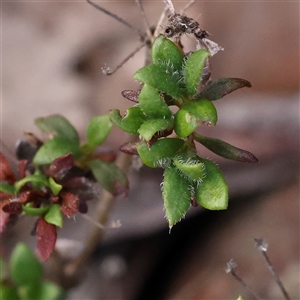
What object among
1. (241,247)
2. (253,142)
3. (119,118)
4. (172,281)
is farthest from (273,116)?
(119,118)

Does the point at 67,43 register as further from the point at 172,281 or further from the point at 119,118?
the point at 119,118

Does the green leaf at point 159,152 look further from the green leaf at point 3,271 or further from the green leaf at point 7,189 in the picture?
the green leaf at point 3,271

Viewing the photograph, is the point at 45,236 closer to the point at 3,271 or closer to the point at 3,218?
the point at 3,218

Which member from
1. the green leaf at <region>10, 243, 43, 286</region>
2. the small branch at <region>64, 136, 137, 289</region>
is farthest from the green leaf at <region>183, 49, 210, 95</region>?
the green leaf at <region>10, 243, 43, 286</region>

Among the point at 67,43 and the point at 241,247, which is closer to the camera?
the point at 241,247

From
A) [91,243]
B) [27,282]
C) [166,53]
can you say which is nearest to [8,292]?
[27,282]

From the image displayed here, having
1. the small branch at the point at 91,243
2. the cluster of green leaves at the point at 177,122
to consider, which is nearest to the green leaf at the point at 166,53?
the cluster of green leaves at the point at 177,122
